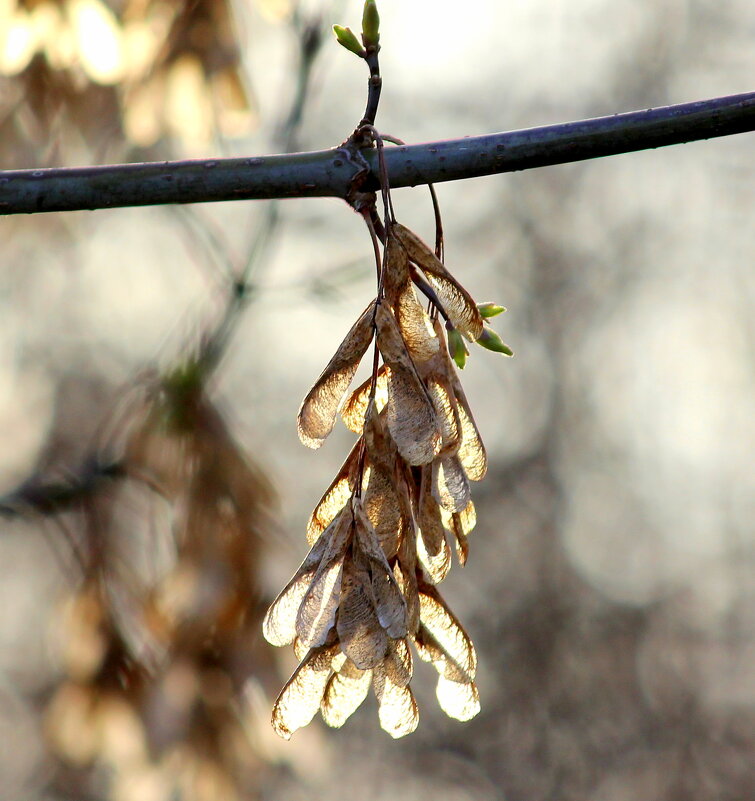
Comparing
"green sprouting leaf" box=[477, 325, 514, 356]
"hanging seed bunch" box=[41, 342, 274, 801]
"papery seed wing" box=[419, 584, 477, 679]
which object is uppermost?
"green sprouting leaf" box=[477, 325, 514, 356]

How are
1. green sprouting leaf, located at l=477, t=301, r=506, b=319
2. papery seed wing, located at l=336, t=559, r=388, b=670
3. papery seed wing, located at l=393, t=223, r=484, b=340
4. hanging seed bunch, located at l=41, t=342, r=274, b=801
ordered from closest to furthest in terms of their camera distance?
papery seed wing, located at l=336, t=559, r=388, b=670, papery seed wing, located at l=393, t=223, r=484, b=340, green sprouting leaf, located at l=477, t=301, r=506, b=319, hanging seed bunch, located at l=41, t=342, r=274, b=801

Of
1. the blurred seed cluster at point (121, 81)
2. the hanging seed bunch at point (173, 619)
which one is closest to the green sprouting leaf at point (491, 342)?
the hanging seed bunch at point (173, 619)

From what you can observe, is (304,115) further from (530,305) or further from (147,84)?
(530,305)

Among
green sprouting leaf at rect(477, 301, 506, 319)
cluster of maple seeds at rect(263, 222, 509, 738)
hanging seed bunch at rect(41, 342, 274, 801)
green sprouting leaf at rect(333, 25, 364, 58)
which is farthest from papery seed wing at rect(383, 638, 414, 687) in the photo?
hanging seed bunch at rect(41, 342, 274, 801)

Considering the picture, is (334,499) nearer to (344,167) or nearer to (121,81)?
(344,167)

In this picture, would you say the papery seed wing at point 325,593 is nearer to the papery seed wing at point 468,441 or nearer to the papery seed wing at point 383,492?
the papery seed wing at point 383,492

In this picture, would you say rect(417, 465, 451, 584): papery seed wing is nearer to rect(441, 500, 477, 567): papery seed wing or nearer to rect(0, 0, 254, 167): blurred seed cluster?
rect(441, 500, 477, 567): papery seed wing

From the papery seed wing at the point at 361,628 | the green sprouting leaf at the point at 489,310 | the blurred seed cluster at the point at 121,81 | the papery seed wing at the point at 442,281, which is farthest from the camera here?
the blurred seed cluster at the point at 121,81
